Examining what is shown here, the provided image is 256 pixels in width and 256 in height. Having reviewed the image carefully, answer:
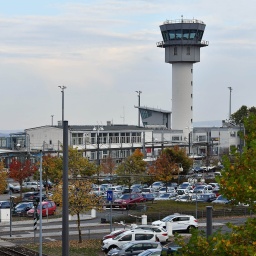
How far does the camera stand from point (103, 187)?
233ft

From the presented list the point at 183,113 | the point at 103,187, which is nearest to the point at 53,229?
the point at 103,187

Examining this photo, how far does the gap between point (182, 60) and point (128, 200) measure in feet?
193

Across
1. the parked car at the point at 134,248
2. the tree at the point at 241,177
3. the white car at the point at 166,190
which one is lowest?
the parked car at the point at 134,248

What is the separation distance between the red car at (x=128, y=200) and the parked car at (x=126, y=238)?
19.8 meters

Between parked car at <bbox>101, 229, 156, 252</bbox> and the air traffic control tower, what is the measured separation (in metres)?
77.8

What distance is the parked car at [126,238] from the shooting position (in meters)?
35.9

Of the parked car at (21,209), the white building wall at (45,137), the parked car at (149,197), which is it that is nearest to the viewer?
the parked car at (21,209)

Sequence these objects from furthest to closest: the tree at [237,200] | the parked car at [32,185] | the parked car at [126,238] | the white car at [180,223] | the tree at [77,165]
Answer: the parked car at [32,185], the tree at [77,165], the white car at [180,223], the parked car at [126,238], the tree at [237,200]

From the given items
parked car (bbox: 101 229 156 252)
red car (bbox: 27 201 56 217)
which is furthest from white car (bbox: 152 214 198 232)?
red car (bbox: 27 201 56 217)

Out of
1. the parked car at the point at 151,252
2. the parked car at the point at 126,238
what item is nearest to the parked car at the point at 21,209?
the parked car at the point at 126,238

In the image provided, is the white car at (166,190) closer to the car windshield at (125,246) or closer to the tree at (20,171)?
the tree at (20,171)

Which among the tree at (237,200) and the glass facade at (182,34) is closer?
the tree at (237,200)

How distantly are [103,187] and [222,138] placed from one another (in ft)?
167

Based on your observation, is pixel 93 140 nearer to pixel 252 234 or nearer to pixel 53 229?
pixel 53 229
